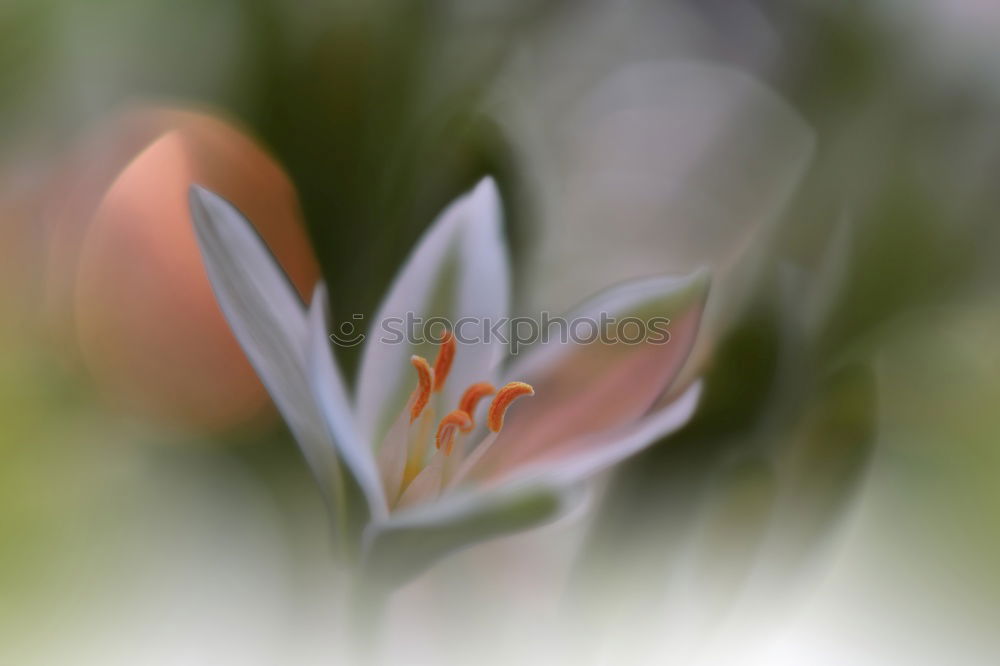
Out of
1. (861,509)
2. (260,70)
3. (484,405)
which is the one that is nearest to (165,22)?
(260,70)

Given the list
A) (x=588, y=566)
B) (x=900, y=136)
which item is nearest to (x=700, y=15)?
(x=900, y=136)

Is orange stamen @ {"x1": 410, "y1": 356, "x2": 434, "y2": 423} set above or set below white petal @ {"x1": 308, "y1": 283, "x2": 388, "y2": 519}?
below

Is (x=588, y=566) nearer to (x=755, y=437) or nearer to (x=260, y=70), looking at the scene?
(x=755, y=437)

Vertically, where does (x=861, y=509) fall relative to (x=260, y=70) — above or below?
below

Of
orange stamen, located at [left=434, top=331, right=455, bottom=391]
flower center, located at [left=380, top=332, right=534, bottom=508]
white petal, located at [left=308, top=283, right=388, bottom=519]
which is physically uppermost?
white petal, located at [left=308, top=283, right=388, bottom=519]

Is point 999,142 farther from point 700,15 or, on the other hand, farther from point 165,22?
point 165,22
